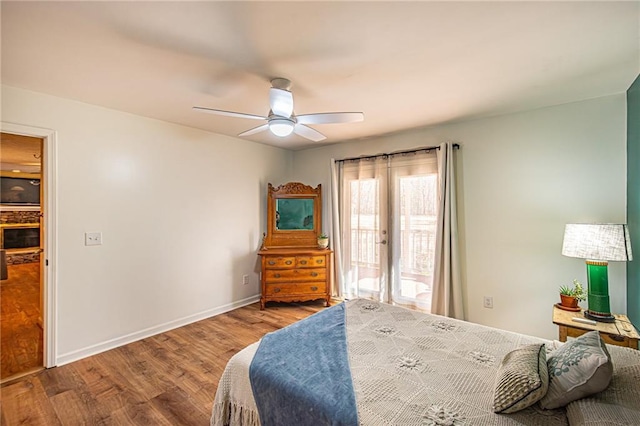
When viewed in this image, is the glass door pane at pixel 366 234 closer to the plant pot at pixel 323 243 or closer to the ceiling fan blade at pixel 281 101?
the plant pot at pixel 323 243

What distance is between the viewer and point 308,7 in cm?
142

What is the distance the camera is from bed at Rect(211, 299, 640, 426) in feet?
3.55

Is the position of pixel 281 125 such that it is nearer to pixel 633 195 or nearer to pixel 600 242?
pixel 600 242

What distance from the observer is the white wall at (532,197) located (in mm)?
2523

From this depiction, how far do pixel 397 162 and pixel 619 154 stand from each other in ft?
6.70

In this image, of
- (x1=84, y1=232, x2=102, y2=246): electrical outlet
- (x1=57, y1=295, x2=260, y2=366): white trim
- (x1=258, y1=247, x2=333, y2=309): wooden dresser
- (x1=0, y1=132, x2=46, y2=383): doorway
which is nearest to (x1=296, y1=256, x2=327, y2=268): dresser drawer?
(x1=258, y1=247, x2=333, y2=309): wooden dresser

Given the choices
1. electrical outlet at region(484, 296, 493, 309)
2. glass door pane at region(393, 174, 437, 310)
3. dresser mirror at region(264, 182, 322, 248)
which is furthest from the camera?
dresser mirror at region(264, 182, 322, 248)

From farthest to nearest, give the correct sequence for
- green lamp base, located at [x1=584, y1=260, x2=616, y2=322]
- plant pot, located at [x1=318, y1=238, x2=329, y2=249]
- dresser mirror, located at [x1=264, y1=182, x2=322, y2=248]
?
1. dresser mirror, located at [x1=264, y1=182, x2=322, y2=248]
2. plant pot, located at [x1=318, y1=238, x2=329, y2=249]
3. green lamp base, located at [x1=584, y1=260, x2=616, y2=322]

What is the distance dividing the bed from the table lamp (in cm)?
87

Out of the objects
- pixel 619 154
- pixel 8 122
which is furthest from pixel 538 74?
pixel 8 122

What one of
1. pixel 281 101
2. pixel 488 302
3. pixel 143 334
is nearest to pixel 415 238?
pixel 488 302

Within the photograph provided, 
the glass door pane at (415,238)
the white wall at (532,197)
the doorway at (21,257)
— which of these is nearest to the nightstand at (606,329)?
the white wall at (532,197)

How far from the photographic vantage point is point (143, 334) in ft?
10.1

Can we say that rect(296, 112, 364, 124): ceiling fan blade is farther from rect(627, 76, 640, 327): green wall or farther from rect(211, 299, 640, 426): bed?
rect(627, 76, 640, 327): green wall
